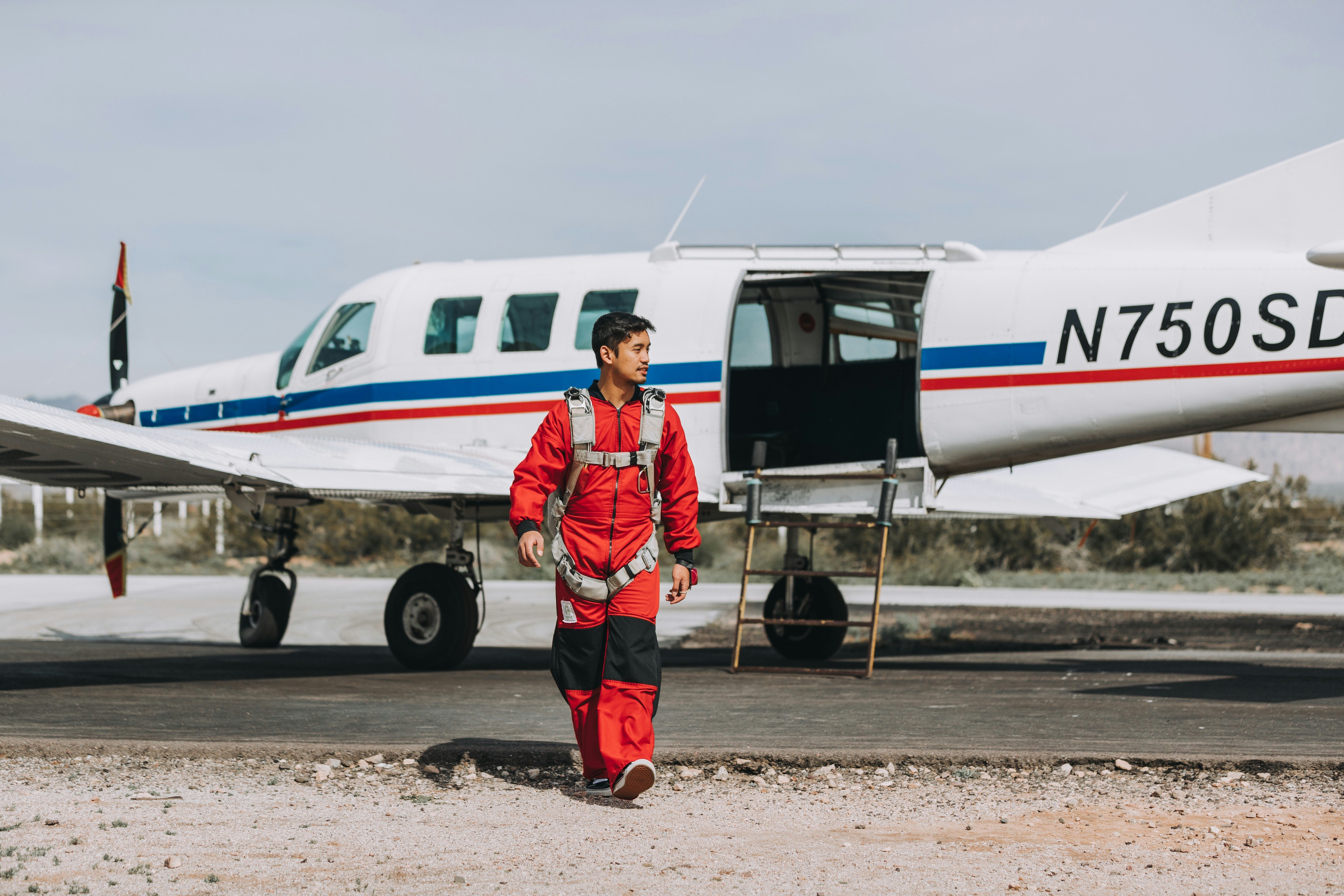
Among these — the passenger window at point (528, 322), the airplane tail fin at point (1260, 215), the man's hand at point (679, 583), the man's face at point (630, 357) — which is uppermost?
the airplane tail fin at point (1260, 215)

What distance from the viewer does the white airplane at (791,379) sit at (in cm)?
884

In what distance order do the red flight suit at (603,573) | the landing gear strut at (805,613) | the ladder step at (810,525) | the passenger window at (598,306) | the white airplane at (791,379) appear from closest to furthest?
the red flight suit at (603,573) → the white airplane at (791,379) → the ladder step at (810,525) → the passenger window at (598,306) → the landing gear strut at (805,613)

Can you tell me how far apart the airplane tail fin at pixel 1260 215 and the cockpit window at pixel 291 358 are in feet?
24.3

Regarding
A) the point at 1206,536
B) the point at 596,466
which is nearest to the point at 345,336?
the point at 596,466

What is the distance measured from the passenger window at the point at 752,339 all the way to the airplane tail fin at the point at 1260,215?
3.20 m

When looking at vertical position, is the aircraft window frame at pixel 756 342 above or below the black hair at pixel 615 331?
above

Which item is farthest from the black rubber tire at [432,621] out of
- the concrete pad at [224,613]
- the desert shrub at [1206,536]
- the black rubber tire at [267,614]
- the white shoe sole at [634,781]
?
the desert shrub at [1206,536]

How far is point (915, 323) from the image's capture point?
459 inches

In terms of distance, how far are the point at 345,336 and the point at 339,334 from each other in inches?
2.9

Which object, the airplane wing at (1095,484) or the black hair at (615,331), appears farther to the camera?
the airplane wing at (1095,484)

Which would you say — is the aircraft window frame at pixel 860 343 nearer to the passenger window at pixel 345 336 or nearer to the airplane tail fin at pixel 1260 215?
the airplane tail fin at pixel 1260 215

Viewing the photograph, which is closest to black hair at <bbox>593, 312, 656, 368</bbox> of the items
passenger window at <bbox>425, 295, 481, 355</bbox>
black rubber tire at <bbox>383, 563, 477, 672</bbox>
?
black rubber tire at <bbox>383, 563, 477, 672</bbox>

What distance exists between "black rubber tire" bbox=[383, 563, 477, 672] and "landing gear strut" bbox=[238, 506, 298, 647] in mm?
2704

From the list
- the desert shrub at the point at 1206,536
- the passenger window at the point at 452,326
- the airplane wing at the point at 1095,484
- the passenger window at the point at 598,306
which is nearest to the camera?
the passenger window at the point at 598,306
